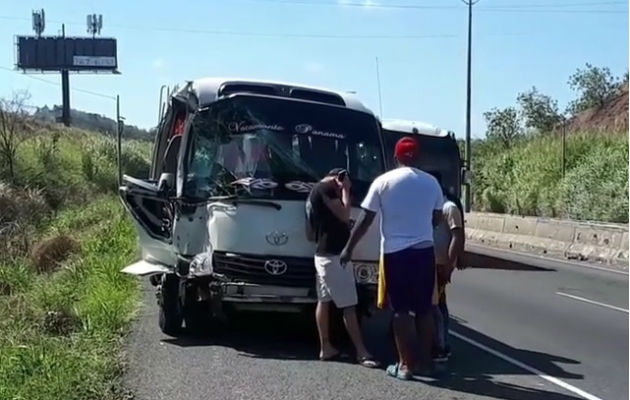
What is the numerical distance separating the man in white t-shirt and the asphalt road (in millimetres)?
538

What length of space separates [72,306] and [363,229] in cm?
608

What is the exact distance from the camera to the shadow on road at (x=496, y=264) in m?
20.4

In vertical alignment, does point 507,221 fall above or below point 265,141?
below

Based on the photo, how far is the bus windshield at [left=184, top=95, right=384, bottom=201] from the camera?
1023cm

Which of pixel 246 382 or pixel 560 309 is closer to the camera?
pixel 246 382

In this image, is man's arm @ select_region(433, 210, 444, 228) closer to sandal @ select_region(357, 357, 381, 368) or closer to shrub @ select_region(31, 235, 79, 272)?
sandal @ select_region(357, 357, 381, 368)

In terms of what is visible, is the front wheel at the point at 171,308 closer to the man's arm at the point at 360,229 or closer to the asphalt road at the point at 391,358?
the asphalt road at the point at 391,358

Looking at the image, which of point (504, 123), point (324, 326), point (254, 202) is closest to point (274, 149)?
point (254, 202)

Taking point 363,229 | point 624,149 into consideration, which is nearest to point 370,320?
point 363,229

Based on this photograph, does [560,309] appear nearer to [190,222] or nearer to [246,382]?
[190,222]

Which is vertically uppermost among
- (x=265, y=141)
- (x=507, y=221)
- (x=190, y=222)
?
(x=265, y=141)

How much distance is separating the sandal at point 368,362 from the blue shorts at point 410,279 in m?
0.79

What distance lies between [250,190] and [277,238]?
0.56 meters

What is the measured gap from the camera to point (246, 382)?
852 cm
